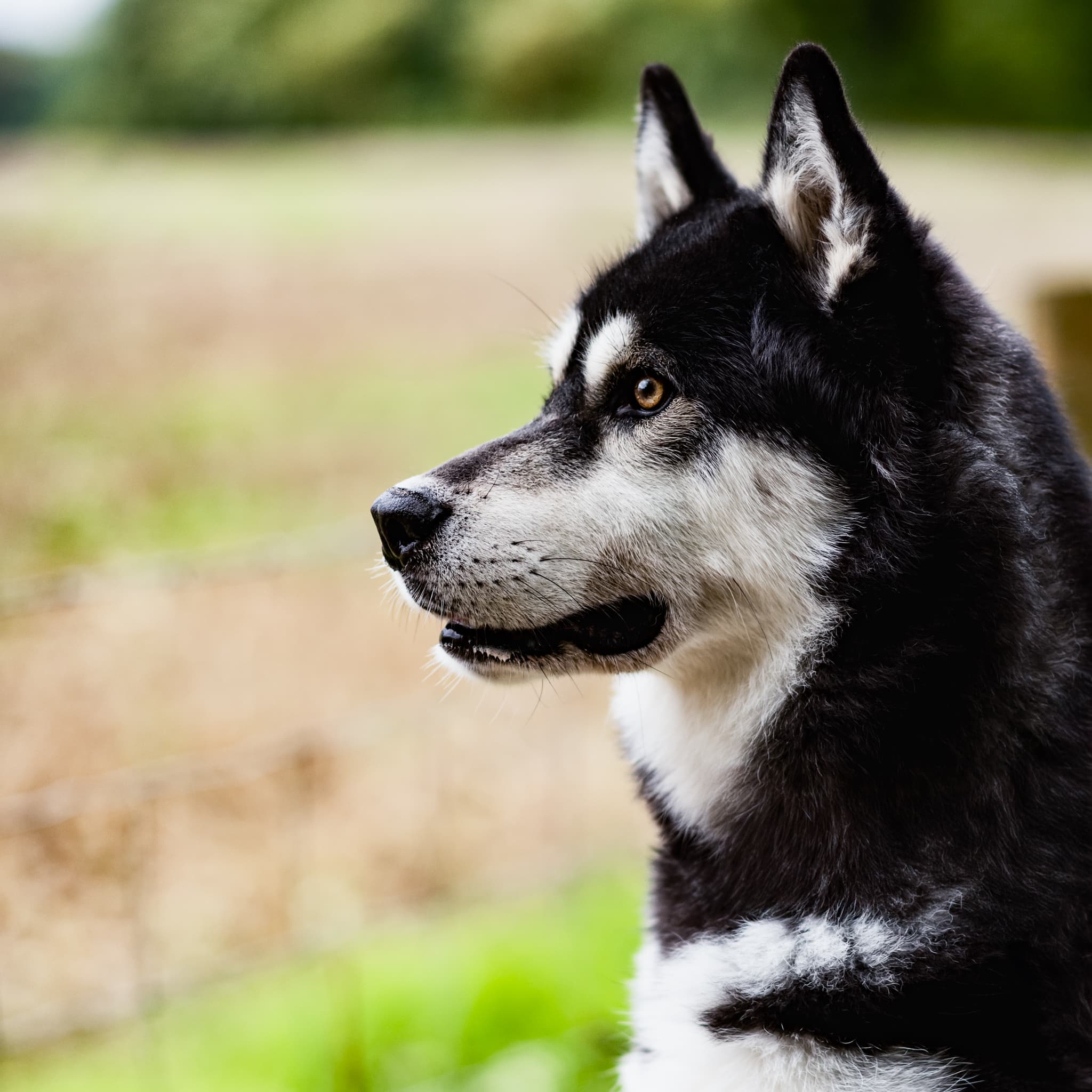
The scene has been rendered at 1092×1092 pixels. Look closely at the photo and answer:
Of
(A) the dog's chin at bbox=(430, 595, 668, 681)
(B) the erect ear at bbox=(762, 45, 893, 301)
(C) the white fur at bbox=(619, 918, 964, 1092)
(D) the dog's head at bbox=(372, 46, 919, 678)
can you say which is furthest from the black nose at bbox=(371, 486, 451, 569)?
(C) the white fur at bbox=(619, 918, 964, 1092)

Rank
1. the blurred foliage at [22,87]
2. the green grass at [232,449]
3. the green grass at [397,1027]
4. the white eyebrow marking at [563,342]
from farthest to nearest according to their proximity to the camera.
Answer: the blurred foliage at [22,87]
the green grass at [232,449]
the green grass at [397,1027]
the white eyebrow marking at [563,342]

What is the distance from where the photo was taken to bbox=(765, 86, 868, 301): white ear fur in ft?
5.60

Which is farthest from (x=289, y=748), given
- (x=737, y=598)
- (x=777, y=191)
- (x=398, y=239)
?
(x=398, y=239)

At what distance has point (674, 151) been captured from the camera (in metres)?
2.22

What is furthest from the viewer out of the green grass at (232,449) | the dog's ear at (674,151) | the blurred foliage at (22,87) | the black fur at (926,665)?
the blurred foliage at (22,87)

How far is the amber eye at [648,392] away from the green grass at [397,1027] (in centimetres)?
170

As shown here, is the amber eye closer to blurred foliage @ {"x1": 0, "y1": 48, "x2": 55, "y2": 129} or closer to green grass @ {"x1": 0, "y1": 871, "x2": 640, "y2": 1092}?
green grass @ {"x1": 0, "y1": 871, "x2": 640, "y2": 1092}

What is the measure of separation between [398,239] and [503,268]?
2.92 feet

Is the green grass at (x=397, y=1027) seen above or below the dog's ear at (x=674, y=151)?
below

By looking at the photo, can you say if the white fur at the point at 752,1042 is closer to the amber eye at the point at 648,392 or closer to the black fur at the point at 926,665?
the black fur at the point at 926,665

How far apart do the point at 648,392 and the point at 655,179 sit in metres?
0.63

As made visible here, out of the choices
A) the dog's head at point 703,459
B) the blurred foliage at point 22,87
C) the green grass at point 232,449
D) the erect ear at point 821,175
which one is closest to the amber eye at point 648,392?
the dog's head at point 703,459

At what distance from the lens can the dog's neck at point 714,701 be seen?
5.98ft

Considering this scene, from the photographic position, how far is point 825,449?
177 cm
